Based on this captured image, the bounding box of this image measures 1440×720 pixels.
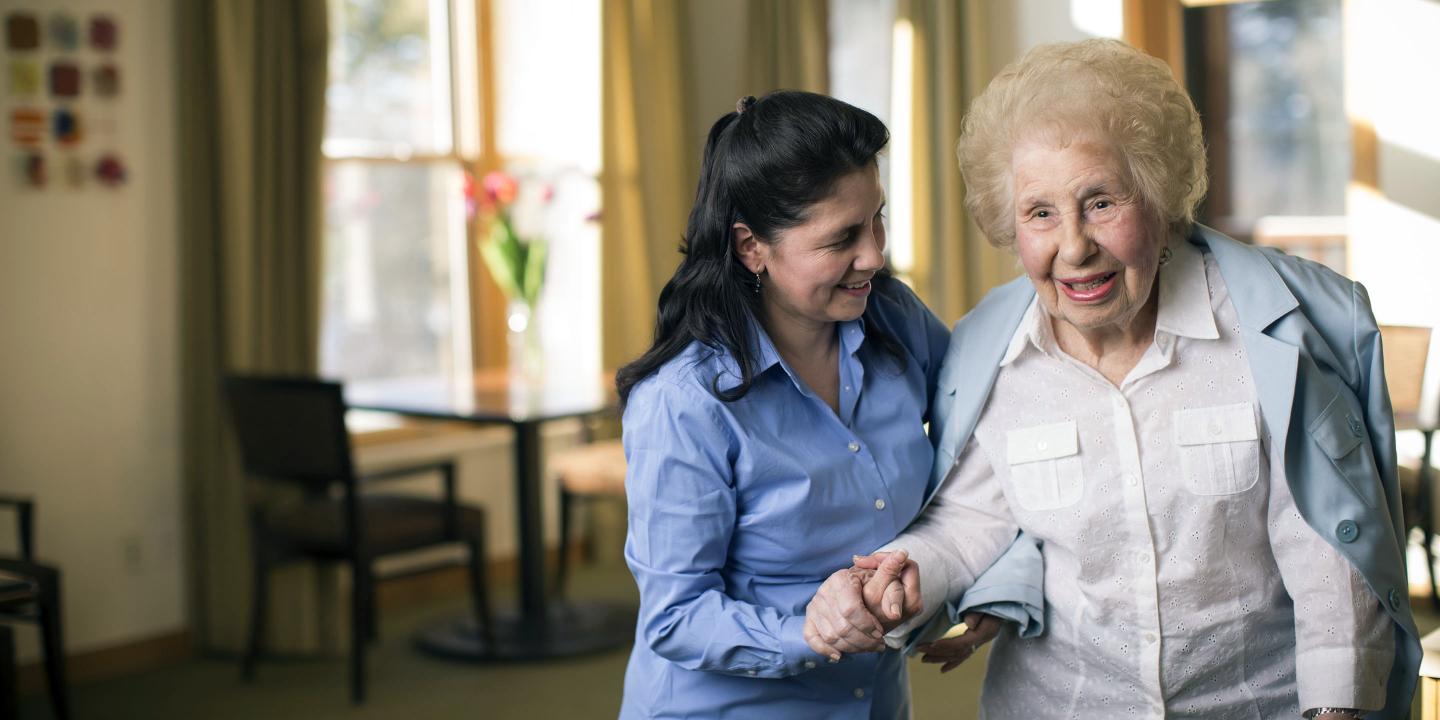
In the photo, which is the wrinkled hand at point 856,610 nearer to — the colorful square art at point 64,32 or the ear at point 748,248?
the ear at point 748,248

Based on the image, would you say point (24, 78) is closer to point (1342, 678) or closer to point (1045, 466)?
point (1045, 466)

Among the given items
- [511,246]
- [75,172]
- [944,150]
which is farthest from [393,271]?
[944,150]

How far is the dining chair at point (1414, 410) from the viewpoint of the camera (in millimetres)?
4234

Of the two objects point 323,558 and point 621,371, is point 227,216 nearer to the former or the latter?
point 323,558

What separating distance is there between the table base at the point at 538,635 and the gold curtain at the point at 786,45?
2.49 m

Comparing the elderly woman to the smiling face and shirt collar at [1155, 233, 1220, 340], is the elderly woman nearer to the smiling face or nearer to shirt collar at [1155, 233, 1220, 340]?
shirt collar at [1155, 233, 1220, 340]

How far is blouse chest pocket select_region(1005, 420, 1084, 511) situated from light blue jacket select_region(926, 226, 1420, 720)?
77 mm

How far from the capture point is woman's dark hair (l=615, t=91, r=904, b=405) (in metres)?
1.67

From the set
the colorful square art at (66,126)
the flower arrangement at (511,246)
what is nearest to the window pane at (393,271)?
the flower arrangement at (511,246)

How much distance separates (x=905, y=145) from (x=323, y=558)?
9.54 ft

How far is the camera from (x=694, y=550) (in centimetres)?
164

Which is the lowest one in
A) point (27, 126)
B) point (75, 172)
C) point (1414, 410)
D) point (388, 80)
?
point (1414, 410)

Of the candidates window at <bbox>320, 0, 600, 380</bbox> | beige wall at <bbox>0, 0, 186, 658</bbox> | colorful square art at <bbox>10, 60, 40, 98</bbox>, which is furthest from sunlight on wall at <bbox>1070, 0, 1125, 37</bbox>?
colorful square art at <bbox>10, 60, 40, 98</bbox>

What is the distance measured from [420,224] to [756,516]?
13.6ft
